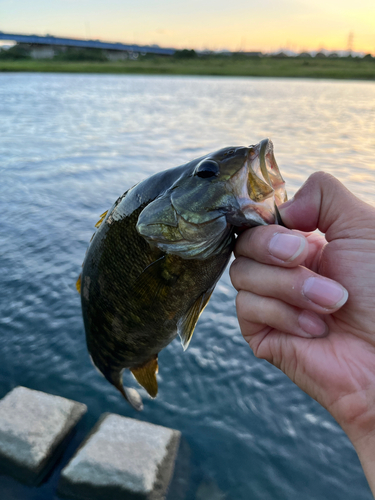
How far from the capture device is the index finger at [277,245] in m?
1.81

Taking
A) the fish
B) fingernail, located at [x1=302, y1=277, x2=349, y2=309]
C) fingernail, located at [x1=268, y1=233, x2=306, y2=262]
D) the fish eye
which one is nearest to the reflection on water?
the fish

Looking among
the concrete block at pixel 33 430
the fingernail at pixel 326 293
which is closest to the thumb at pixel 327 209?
the fingernail at pixel 326 293

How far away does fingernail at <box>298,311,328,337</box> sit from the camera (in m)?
1.96

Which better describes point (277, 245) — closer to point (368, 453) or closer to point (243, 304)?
point (243, 304)

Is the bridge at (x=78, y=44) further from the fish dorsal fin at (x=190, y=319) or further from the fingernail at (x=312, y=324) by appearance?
the fingernail at (x=312, y=324)

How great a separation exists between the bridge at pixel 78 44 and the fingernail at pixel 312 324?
96.2 metres

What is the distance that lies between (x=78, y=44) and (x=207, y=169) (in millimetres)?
101811

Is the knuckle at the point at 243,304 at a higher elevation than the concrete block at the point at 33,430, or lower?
higher

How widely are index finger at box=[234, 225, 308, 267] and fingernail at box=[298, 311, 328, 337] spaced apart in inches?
11.2

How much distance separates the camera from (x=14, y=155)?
13.5 m

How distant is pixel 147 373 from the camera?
2918mm

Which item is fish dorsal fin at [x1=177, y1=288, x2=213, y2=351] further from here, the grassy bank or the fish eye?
the grassy bank

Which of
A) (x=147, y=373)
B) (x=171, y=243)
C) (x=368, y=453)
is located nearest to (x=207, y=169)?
(x=171, y=243)

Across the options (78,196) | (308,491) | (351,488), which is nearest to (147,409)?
(308,491)
